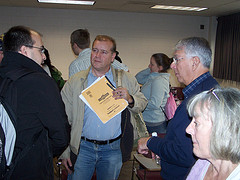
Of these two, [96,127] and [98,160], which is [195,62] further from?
[98,160]

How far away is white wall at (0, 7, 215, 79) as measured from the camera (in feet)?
Answer: 23.2

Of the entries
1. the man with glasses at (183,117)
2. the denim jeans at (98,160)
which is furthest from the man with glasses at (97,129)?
the man with glasses at (183,117)

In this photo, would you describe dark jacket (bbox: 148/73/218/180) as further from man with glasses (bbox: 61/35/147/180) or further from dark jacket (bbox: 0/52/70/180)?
dark jacket (bbox: 0/52/70/180)

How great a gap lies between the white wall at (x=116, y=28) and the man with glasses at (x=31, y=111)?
6059mm

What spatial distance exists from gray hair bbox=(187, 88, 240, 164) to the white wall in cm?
681

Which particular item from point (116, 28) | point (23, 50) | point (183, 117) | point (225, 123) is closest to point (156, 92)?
point (183, 117)

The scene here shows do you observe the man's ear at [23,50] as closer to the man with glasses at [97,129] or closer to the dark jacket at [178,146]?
the man with glasses at [97,129]

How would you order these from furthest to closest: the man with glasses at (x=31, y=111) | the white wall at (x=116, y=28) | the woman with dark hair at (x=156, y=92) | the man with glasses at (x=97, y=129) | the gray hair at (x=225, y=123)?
the white wall at (x=116, y=28)
the woman with dark hair at (x=156, y=92)
the man with glasses at (x=97, y=129)
the man with glasses at (x=31, y=111)
the gray hair at (x=225, y=123)

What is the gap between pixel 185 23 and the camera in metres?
8.05

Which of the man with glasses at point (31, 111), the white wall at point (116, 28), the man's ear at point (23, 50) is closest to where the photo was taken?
the man with glasses at point (31, 111)

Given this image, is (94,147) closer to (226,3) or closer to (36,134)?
(36,134)

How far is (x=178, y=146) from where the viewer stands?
1361mm

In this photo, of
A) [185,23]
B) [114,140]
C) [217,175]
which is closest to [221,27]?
[185,23]

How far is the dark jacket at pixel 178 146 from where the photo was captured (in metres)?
1.36
